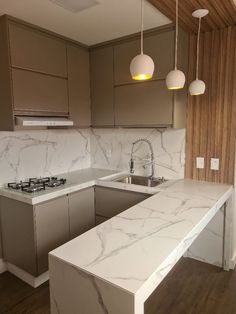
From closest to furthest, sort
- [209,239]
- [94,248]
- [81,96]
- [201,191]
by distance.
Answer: [94,248] < [201,191] < [209,239] < [81,96]

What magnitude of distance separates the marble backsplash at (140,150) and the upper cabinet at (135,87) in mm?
263

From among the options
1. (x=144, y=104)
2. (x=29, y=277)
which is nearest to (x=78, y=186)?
(x=29, y=277)

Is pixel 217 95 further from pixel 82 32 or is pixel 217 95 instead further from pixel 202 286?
pixel 202 286

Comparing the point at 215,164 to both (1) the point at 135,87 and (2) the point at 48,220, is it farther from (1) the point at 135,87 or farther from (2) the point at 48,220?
(2) the point at 48,220

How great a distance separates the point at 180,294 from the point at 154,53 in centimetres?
221

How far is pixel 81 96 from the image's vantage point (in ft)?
9.04

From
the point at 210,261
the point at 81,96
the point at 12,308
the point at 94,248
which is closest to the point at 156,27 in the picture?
the point at 81,96

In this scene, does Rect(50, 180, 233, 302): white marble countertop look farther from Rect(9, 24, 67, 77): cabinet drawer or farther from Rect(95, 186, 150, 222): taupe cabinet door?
Rect(9, 24, 67, 77): cabinet drawer

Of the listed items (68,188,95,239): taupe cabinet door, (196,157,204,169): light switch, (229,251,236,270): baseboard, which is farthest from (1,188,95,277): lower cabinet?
(229,251,236,270): baseboard

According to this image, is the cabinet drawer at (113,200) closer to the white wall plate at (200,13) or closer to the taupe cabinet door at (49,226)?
the taupe cabinet door at (49,226)

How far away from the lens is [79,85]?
8.89 ft

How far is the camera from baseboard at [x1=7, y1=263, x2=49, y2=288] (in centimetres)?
218

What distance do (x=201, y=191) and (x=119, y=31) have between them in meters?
1.72

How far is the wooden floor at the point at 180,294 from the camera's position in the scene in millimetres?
1893
